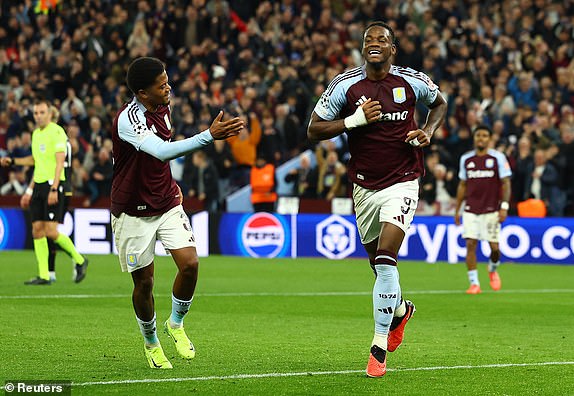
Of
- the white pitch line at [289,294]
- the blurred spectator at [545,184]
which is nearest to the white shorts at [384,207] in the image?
the white pitch line at [289,294]

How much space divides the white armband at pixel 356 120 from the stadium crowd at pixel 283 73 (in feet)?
47.8

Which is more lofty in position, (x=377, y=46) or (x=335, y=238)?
Result: (x=377, y=46)

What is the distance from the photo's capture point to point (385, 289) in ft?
30.8

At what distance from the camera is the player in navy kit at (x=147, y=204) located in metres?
9.30

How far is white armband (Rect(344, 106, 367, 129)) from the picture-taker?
932cm

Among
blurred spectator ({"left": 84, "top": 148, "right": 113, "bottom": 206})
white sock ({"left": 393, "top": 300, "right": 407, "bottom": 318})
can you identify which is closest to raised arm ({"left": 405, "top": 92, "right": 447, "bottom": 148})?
white sock ({"left": 393, "top": 300, "right": 407, "bottom": 318})

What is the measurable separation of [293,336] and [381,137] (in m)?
2.80

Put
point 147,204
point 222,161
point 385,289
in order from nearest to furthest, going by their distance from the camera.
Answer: point 385,289 → point 147,204 → point 222,161

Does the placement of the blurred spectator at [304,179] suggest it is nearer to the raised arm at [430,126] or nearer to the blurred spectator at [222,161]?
the blurred spectator at [222,161]

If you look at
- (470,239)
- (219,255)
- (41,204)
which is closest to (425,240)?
(219,255)

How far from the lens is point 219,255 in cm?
2605

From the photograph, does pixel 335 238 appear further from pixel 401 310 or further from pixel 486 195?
pixel 401 310

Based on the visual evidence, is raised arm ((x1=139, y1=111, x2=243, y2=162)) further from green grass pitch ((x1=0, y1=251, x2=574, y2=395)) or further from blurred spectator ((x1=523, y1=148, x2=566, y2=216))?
blurred spectator ((x1=523, y1=148, x2=566, y2=216))

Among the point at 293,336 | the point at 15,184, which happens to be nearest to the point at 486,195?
the point at 293,336
